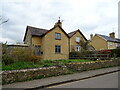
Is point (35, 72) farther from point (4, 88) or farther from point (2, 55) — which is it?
point (2, 55)

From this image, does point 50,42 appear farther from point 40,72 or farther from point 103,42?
point 103,42

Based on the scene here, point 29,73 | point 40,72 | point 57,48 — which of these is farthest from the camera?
point 57,48

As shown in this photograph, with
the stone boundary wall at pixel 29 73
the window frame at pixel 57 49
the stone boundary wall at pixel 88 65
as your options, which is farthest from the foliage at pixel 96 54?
the stone boundary wall at pixel 29 73

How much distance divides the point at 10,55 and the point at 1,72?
126 inches

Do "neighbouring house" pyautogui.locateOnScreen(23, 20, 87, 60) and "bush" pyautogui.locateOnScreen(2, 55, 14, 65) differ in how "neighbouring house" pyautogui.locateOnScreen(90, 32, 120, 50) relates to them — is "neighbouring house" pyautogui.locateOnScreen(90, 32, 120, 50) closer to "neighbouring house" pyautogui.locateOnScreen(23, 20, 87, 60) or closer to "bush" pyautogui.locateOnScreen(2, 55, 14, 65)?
"neighbouring house" pyautogui.locateOnScreen(23, 20, 87, 60)

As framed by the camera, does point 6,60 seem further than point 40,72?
Yes

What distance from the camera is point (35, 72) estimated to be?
8.12m

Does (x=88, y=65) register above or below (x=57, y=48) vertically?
below

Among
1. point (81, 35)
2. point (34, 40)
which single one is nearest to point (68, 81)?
point (34, 40)

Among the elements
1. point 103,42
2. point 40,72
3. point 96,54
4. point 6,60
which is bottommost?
point 40,72

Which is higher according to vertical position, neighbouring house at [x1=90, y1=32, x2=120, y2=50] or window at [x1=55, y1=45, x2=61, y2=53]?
neighbouring house at [x1=90, y1=32, x2=120, y2=50]

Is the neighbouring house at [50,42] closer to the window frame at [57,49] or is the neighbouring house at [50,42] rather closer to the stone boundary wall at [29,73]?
the window frame at [57,49]

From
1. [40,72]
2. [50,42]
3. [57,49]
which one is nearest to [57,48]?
[57,49]

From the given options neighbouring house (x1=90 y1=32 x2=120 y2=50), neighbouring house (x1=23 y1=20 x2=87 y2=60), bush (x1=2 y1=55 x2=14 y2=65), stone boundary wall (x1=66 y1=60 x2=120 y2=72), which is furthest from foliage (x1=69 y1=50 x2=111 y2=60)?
neighbouring house (x1=90 y1=32 x2=120 y2=50)
